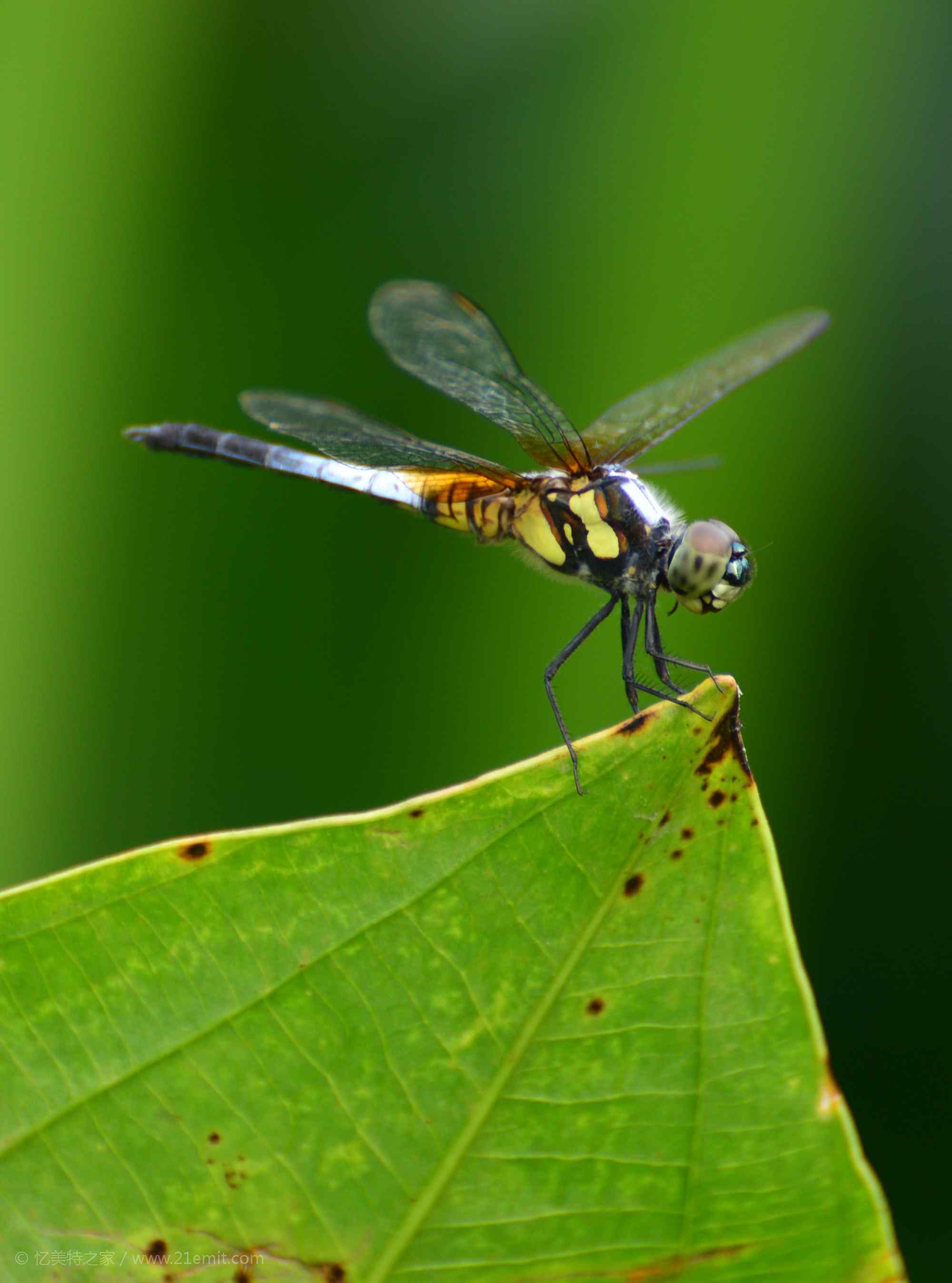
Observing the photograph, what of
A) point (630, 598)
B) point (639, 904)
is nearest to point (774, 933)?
point (639, 904)

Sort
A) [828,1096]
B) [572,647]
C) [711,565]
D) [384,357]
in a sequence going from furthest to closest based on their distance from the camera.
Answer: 1. [384,357]
2. [572,647]
3. [711,565]
4. [828,1096]

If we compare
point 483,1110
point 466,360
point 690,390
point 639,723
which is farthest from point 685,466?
point 483,1110

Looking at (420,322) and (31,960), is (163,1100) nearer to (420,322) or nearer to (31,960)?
(31,960)

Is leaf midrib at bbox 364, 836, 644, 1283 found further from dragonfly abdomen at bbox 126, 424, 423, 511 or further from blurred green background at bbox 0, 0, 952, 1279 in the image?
dragonfly abdomen at bbox 126, 424, 423, 511

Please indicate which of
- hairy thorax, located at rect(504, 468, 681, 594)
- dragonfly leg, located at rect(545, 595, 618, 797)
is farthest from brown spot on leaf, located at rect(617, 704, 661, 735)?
hairy thorax, located at rect(504, 468, 681, 594)

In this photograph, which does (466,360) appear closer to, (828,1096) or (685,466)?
(685,466)

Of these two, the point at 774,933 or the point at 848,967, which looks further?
the point at 848,967
